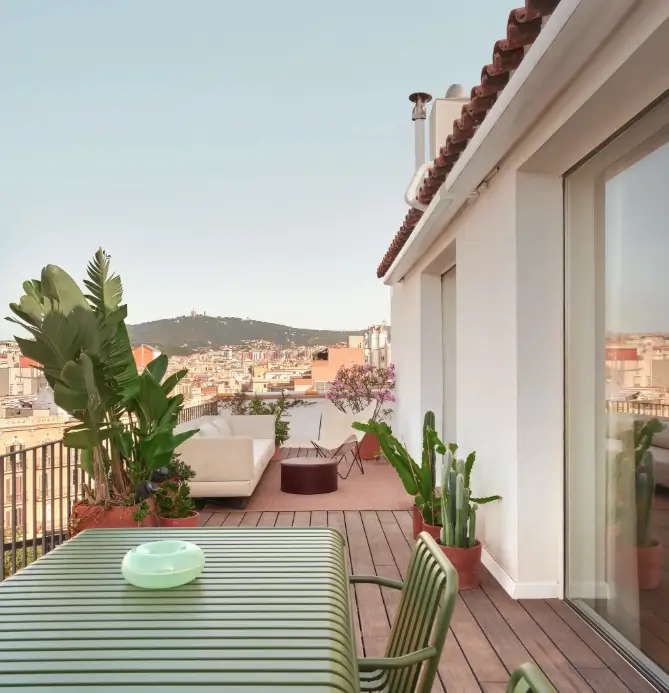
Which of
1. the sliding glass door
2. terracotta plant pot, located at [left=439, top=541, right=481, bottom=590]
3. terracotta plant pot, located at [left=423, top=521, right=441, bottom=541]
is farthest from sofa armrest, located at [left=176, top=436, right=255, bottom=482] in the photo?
the sliding glass door

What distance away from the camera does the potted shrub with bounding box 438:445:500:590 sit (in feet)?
12.9

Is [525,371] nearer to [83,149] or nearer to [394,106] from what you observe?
[394,106]

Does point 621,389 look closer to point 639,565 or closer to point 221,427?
point 639,565

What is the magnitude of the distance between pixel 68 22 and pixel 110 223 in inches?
284

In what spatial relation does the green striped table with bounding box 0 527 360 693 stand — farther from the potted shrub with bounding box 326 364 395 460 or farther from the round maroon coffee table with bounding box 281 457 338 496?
the potted shrub with bounding box 326 364 395 460

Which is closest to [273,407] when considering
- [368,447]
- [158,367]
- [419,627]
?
[368,447]

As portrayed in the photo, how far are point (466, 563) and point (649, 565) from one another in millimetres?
1356

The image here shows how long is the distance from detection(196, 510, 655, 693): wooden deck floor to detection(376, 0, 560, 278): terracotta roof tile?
8.36ft

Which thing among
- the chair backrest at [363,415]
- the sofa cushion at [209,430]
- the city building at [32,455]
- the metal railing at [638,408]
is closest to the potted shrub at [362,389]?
the chair backrest at [363,415]

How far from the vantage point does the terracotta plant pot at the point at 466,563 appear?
3.92m

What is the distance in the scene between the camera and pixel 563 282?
377 cm

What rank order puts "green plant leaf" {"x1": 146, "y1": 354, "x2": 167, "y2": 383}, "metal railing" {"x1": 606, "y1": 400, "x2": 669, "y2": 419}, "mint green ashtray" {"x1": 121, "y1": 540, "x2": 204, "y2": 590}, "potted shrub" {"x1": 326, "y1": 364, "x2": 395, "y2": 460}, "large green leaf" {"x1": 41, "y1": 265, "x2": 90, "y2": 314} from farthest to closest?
"potted shrub" {"x1": 326, "y1": 364, "x2": 395, "y2": 460} → "green plant leaf" {"x1": 146, "y1": 354, "x2": 167, "y2": 383} → "large green leaf" {"x1": 41, "y1": 265, "x2": 90, "y2": 314} → "metal railing" {"x1": 606, "y1": 400, "x2": 669, "y2": 419} → "mint green ashtray" {"x1": 121, "y1": 540, "x2": 204, "y2": 590}

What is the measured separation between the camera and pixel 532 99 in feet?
9.53

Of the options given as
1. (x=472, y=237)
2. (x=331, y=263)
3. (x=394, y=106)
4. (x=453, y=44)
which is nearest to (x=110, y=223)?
(x=331, y=263)
